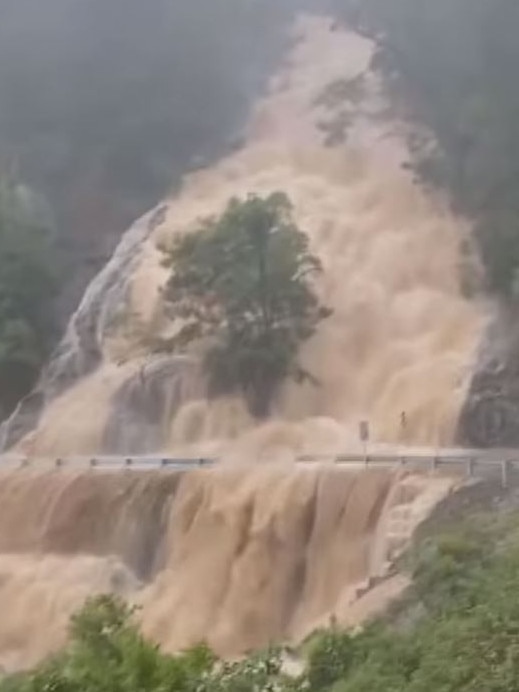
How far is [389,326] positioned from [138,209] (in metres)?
12.5

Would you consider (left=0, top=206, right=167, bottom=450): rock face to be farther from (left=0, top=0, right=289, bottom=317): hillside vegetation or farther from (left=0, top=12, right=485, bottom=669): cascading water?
(left=0, top=0, right=289, bottom=317): hillside vegetation

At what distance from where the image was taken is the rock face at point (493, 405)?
19.7 m

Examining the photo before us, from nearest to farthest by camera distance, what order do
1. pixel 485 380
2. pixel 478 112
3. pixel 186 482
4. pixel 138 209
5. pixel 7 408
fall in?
pixel 186 482 < pixel 485 380 < pixel 478 112 < pixel 7 408 < pixel 138 209

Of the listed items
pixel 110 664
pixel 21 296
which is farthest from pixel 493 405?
pixel 21 296

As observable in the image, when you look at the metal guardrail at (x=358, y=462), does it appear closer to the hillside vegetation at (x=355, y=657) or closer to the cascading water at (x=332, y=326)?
the cascading water at (x=332, y=326)

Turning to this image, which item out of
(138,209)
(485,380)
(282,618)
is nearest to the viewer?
(282,618)

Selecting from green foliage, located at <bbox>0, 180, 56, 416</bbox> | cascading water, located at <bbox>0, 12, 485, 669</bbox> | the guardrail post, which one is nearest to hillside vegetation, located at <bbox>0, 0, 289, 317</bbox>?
cascading water, located at <bbox>0, 12, 485, 669</bbox>

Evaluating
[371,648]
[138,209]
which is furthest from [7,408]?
[371,648]

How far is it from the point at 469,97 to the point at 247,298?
7.87 metres

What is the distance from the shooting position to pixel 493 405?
1992cm

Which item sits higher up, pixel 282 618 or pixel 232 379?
pixel 232 379

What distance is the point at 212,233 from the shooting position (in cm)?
2400

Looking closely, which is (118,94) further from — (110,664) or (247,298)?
(110,664)

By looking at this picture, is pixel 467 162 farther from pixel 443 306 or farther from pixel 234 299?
pixel 234 299
